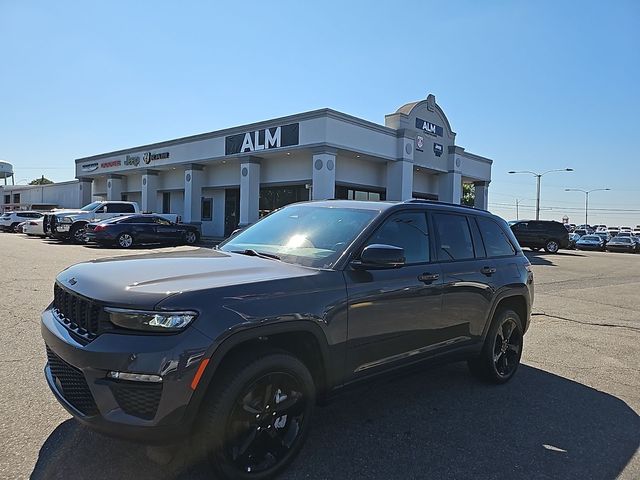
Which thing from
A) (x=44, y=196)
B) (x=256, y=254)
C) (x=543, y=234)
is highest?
(x=44, y=196)

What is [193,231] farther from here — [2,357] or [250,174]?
[2,357]

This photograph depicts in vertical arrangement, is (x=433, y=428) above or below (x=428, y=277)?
below

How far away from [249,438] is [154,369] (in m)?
0.76

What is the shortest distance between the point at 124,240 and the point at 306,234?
18.1 metres

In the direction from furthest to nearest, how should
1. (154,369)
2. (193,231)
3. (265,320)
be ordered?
(193,231), (265,320), (154,369)

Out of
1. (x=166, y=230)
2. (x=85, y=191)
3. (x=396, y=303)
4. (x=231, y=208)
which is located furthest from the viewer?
(x=85, y=191)

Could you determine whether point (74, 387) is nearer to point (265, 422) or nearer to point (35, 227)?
point (265, 422)

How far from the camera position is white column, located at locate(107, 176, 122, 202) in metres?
37.7

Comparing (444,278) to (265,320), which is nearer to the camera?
(265,320)

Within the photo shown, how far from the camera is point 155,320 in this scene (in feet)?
8.41

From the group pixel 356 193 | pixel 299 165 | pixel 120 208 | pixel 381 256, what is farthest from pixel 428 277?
pixel 356 193

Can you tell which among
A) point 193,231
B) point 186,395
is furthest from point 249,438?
point 193,231

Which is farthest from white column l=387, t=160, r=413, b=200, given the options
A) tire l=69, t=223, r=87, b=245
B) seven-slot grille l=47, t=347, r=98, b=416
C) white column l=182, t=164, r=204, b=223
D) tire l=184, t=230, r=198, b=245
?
seven-slot grille l=47, t=347, r=98, b=416

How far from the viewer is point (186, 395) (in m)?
2.53
